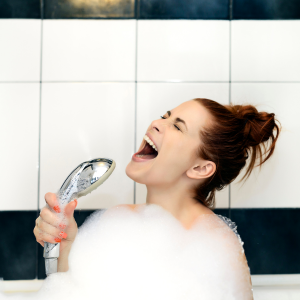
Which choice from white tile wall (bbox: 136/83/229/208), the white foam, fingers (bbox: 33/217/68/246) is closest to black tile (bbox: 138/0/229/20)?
white tile wall (bbox: 136/83/229/208)

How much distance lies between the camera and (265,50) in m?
1.33

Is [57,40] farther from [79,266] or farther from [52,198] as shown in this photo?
[79,266]

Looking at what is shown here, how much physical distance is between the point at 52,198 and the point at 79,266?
0.29m

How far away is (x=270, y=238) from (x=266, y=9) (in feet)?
3.30

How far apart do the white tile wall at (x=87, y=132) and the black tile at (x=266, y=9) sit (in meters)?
0.58

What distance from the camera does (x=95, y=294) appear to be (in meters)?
0.97

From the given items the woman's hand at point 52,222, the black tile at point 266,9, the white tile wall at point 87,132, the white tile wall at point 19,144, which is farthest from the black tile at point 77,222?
the black tile at point 266,9

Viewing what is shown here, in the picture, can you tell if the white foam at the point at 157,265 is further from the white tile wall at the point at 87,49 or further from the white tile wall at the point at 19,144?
the white tile wall at the point at 87,49

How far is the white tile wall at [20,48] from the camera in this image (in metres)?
1.29

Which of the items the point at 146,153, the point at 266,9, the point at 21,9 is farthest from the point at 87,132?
the point at 266,9

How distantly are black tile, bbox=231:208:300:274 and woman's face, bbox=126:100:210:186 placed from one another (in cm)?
45

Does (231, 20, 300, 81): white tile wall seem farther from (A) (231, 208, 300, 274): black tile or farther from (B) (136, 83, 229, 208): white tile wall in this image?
(A) (231, 208, 300, 274): black tile

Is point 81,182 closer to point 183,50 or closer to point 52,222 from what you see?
point 52,222

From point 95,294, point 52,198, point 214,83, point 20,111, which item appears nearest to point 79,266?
point 95,294
